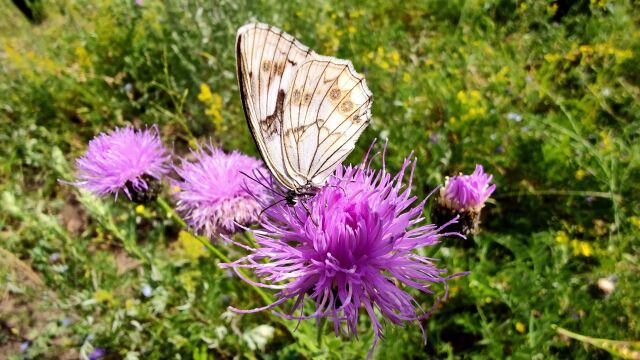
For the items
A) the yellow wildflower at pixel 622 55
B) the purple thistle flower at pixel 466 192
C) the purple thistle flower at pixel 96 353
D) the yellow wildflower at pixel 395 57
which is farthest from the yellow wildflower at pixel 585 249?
the purple thistle flower at pixel 96 353

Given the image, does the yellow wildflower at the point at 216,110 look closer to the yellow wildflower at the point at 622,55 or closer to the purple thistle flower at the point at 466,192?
the purple thistle flower at the point at 466,192

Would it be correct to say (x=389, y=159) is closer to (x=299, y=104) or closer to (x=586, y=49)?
(x=299, y=104)

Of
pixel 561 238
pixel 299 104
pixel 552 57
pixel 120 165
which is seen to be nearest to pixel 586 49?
pixel 552 57

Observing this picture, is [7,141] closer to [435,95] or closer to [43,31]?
[43,31]

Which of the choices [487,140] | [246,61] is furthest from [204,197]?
[487,140]

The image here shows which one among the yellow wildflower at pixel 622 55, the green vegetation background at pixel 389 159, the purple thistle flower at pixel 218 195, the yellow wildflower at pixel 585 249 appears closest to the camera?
the purple thistle flower at pixel 218 195
